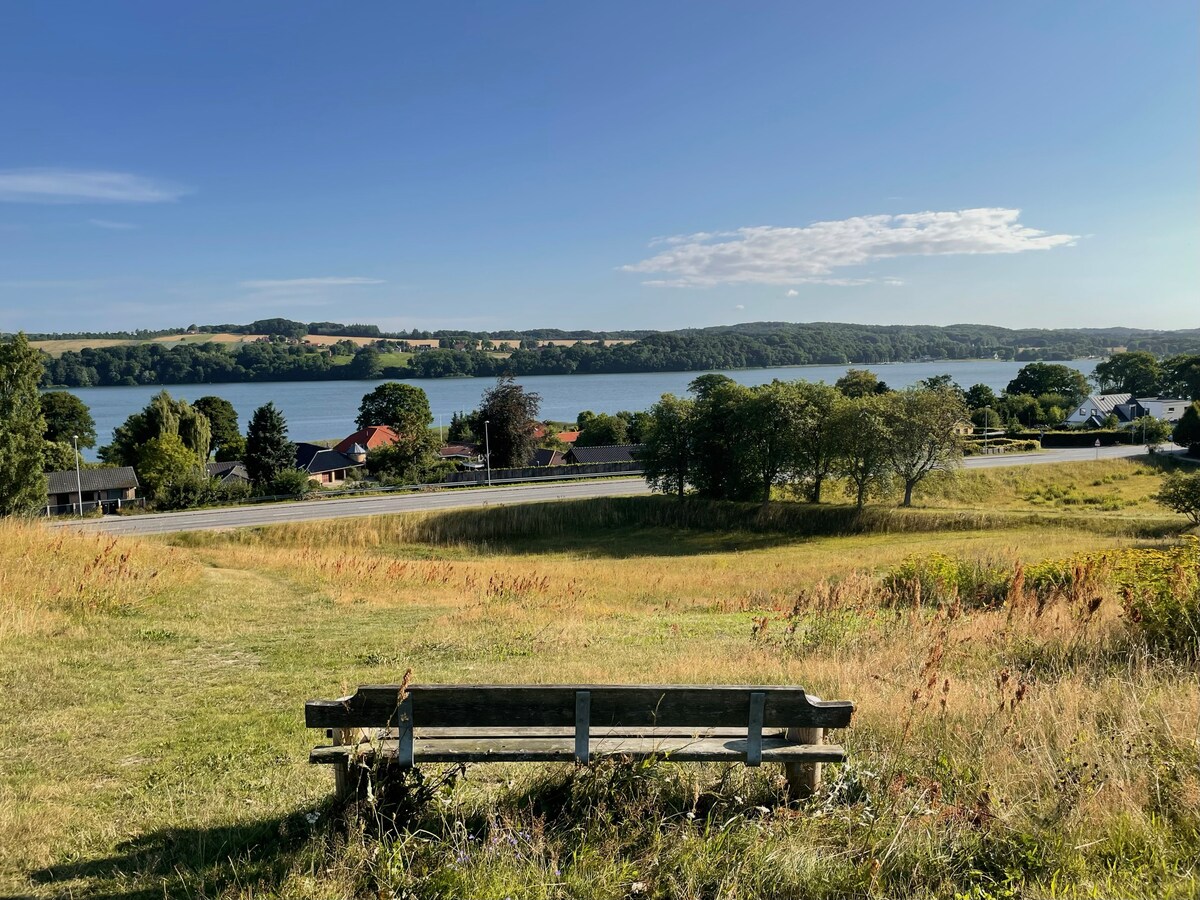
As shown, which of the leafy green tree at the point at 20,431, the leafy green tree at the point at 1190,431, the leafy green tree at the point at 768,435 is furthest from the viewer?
the leafy green tree at the point at 1190,431

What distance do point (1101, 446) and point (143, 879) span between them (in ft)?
264

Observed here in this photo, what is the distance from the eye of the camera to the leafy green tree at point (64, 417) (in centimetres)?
6876

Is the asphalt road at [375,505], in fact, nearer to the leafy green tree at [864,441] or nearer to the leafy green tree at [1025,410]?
the leafy green tree at [864,441]

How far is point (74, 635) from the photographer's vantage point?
10055 millimetres

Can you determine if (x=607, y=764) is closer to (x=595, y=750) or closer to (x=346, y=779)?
(x=595, y=750)

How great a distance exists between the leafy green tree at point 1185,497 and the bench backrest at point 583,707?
1414 inches

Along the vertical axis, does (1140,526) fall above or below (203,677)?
below

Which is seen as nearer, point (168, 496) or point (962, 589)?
point (962, 589)

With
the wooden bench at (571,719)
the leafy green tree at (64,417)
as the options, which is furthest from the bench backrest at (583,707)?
the leafy green tree at (64,417)

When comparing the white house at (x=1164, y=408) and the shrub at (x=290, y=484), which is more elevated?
the white house at (x=1164, y=408)

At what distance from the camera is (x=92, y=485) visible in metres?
59.7

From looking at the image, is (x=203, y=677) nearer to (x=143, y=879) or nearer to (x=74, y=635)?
(x=74, y=635)

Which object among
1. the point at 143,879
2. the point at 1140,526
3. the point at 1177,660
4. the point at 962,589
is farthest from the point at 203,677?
the point at 1140,526

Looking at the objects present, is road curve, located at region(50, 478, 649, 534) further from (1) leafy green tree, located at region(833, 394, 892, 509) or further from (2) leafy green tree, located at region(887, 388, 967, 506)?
(2) leafy green tree, located at region(887, 388, 967, 506)
